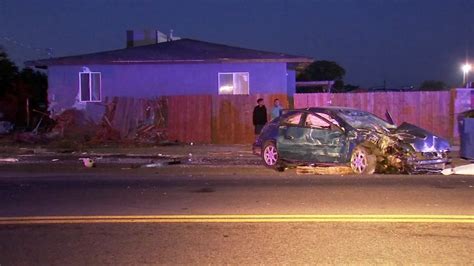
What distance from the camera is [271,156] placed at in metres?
14.1

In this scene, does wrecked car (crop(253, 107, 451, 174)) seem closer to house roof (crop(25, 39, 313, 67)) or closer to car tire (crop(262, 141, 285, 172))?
car tire (crop(262, 141, 285, 172))

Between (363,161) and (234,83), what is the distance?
11560 mm

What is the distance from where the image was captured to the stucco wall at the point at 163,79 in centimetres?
2319

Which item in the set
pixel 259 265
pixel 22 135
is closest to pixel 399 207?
pixel 259 265

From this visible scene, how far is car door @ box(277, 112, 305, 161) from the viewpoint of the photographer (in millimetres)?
13477

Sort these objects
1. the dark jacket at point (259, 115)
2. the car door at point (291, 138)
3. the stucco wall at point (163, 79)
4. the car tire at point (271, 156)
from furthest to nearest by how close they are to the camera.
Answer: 1. the stucco wall at point (163, 79)
2. the dark jacket at point (259, 115)
3. the car tire at point (271, 156)
4. the car door at point (291, 138)

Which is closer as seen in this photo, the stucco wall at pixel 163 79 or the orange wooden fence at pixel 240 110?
the orange wooden fence at pixel 240 110

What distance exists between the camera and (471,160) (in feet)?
49.9

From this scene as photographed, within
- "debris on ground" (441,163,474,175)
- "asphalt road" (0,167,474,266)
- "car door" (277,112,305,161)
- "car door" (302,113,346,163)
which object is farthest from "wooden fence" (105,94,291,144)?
"asphalt road" (0,167,474,266)

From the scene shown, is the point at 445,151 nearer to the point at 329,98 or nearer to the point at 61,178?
the point at 61,178

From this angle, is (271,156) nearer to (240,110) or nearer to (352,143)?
(352,143)

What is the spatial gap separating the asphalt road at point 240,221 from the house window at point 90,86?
1221 cm

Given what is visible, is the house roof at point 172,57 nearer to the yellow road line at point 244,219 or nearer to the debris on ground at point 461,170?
the debris on ground at point 461,170

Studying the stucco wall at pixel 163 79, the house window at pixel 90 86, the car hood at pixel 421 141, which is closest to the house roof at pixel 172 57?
the stucco wall at pixel 163 79
